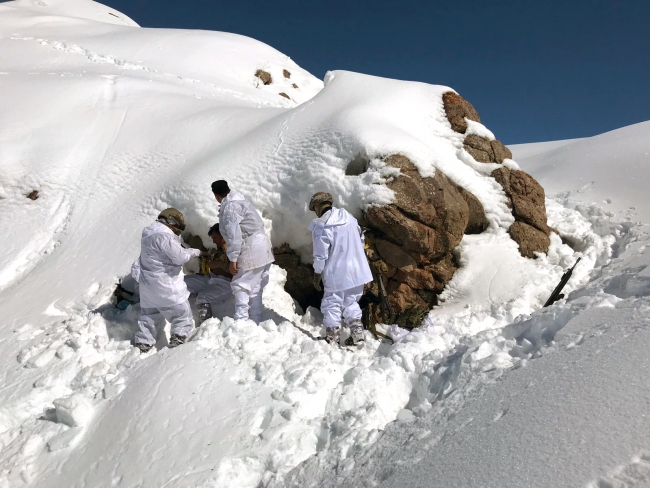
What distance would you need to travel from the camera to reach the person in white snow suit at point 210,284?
13.8 ft

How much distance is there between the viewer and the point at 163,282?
367 cm

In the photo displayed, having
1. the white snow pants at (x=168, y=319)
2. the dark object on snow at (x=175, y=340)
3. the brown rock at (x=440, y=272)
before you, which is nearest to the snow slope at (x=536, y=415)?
the brown rock at (x=440, y=272)

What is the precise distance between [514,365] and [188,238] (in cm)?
405

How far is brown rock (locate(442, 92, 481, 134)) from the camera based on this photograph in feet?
19.6

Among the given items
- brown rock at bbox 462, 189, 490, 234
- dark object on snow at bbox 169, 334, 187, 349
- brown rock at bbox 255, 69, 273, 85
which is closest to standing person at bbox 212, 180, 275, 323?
dark object on snow at bbox 169, 334, 187, 349

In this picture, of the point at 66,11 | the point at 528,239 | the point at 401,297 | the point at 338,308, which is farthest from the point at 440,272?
the point at 66,11

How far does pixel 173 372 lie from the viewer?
3115 mm

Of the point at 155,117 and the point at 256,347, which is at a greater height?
the point at 155,117

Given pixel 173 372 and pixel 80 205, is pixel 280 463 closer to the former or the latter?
pixel 173 372

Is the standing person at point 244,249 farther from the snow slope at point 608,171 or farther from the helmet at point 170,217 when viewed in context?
the snow slope at point 608,171

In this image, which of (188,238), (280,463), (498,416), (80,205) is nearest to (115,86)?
(80,205)

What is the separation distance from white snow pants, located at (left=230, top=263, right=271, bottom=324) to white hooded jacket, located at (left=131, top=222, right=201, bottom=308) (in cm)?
50

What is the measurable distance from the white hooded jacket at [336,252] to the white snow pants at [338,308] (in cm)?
7

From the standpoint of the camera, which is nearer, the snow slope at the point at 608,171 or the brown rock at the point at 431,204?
the brown rock at the point at 431,204
